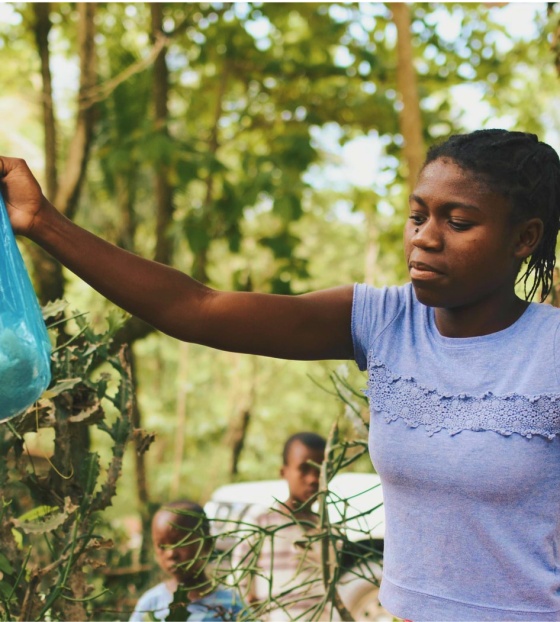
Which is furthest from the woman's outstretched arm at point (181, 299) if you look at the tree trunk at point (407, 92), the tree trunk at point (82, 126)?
the tree trunk at point (82, 126)

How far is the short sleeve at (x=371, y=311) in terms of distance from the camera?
1739mm

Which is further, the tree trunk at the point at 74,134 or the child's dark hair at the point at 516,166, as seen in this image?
the tree trunk at the point at 74,134

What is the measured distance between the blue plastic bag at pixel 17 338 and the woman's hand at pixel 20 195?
19 millimetres

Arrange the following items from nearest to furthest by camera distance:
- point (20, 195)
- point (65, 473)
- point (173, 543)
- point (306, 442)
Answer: point (20, 195)
point (65, 473)
point (173, 543)
point (306, 442)

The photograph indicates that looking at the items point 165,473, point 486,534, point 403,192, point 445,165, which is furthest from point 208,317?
point 165,473

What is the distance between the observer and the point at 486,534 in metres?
1.51

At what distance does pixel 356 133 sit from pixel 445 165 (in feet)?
21.8

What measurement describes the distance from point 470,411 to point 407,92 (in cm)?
447

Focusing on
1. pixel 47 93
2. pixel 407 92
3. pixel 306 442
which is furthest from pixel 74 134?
pixel 306 442

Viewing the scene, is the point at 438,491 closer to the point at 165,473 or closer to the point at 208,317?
the point at 208,317

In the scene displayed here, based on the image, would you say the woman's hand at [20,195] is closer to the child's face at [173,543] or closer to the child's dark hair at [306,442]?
the child's face at [173,543]

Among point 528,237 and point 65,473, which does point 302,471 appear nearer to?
point 65,473

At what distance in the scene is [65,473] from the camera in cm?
229

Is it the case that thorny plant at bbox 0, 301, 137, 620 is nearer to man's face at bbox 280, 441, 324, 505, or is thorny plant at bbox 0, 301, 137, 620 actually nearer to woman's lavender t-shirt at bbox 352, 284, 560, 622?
woman's lavender t-shirt at bbox 352, 284, 560, 622
